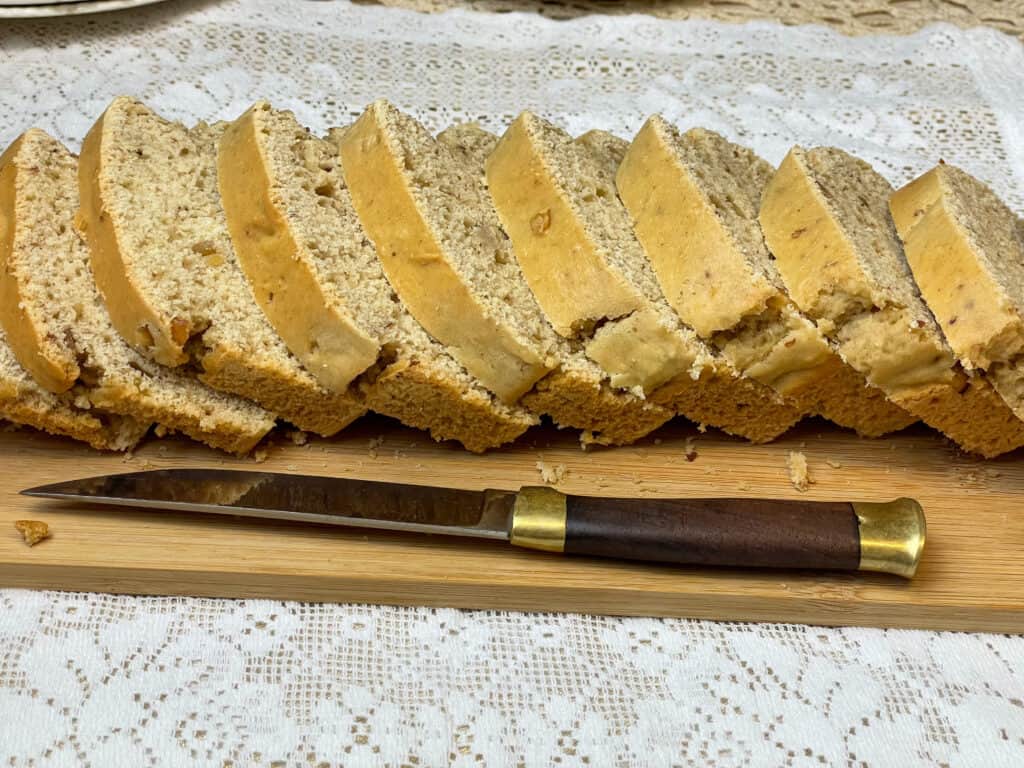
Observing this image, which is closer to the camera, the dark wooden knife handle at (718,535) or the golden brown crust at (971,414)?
the dark wooden knife handle at (718,535)

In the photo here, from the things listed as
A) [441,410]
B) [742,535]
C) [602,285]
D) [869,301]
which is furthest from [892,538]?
[441,410]

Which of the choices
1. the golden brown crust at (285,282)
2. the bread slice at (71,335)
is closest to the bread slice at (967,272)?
the golden brown crust at (285,282)

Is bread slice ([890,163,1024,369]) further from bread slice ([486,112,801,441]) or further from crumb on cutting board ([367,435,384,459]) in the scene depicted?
crumb on cutting board ([367,435,384,459])

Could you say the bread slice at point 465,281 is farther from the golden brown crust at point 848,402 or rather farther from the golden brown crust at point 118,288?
the golden brown crust at point 118,288

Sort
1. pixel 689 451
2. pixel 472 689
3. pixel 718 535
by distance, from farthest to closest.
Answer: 1. pixel 689 451
2. pixel 718 535
3. pixel 472 689

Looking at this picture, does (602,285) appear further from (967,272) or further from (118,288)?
(118,288)

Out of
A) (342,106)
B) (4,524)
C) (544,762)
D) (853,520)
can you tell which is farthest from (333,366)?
(342,106)

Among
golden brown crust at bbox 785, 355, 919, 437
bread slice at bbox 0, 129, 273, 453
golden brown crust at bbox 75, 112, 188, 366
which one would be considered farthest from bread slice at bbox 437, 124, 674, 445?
golden brown crust at bbox 75, 112, 188, 366
